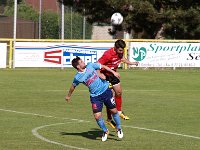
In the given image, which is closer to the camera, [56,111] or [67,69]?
[56,111]

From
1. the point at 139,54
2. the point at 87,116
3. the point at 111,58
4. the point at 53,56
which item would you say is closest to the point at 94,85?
the point at 111,58

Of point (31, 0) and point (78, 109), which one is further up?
point (31, 0)

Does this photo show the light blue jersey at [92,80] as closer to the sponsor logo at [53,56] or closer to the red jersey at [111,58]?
the red jersey at [111,58]

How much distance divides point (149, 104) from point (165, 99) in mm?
1967

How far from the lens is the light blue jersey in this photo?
42.5 ft

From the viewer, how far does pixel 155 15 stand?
51.1 meters

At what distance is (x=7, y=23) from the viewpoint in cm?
7862

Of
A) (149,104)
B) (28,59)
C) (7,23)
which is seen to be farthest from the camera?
(7,23)

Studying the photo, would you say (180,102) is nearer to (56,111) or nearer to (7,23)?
(56,111)

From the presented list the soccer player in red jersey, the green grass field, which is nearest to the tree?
the green grass field

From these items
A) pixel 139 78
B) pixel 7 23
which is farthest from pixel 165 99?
pixel 7 23

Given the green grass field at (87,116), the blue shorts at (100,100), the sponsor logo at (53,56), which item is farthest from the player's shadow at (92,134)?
the sponsor logo at (53,56)

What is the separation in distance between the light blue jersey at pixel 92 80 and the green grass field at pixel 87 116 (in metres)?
1.00

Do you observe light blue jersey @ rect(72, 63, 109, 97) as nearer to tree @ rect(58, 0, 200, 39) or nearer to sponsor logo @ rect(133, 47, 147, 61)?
sponsor logo @ rect(133, 47, 147, 61)
